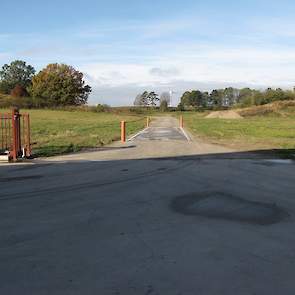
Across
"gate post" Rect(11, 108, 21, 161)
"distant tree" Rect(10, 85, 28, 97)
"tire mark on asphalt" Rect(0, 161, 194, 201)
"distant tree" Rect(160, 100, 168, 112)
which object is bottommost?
"distant tree" Rect(160, 100, 168, 112)

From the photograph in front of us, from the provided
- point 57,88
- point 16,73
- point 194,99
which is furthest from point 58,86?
point 194,99

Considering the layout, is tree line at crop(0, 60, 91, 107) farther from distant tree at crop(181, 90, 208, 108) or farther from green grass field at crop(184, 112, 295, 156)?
green grass field at crop(184, 112, 295, 156)

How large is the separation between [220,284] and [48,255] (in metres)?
2.07

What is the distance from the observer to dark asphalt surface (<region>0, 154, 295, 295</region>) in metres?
5.54

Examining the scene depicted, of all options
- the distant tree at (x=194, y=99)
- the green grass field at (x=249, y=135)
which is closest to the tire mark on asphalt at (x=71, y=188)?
the green grass field at (x=249, y=135)

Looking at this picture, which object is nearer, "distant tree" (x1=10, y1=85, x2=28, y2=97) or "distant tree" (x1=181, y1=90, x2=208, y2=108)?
"distant tree" (x1=10, y1=85, x2=28, y2=97)

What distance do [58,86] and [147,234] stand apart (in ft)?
426

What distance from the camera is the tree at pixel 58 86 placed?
133m

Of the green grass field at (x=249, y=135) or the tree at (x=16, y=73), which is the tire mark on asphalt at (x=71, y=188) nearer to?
the green grass field at (x=249, y=135)

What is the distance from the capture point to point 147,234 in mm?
7520

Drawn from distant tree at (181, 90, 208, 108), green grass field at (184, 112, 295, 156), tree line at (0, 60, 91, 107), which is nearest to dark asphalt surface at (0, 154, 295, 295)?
green grass field at (184, 112, 295, 156)

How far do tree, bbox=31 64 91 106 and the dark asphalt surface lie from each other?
118 meters

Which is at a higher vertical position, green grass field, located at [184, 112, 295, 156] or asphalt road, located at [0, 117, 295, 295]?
asphalt road, located at [0, 117, 295, 295]

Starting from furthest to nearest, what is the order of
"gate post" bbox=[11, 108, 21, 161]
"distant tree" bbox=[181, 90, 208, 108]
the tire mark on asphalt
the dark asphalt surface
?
"distant tree" bbox=[181, 90, 208, 108]
"gate post" bbox=[11, 108, 21, 161]
the tire mark on asphalt
the dark asphalt surface
